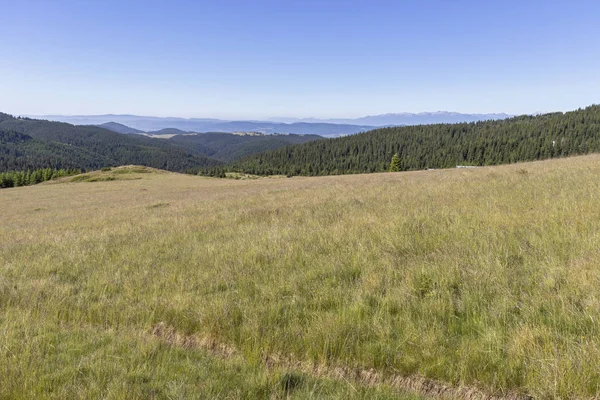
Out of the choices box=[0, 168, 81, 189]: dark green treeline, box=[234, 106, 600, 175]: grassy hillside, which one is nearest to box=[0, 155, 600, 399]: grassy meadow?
box=[0, 168, 81, 189]: dark green treeline

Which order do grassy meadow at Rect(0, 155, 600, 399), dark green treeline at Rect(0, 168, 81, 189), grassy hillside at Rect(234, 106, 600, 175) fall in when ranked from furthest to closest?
1. grassy hillside at Rect(234, 106, 600, 175)
2. dark green treeline at Rect(0, 168, 81, 189)
3. grassy meadow at Rect(0, 155, 600, 399)

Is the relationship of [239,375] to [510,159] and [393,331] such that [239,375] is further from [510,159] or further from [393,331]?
[510,159]

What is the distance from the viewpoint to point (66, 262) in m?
7.36

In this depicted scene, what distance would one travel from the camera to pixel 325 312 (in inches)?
167

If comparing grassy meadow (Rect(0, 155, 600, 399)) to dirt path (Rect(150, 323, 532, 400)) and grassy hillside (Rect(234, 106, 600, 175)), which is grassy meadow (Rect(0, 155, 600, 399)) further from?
grassy hillside (Rect(234, 106, 600, 175))

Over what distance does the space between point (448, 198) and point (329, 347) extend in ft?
29.2

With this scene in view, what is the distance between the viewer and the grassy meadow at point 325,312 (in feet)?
9.80

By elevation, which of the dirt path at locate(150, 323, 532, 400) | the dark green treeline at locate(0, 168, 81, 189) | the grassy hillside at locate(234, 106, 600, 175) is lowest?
the dark green treeline at locate(0, 168, 81, 189)

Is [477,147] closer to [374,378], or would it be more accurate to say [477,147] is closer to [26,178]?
[374,378]

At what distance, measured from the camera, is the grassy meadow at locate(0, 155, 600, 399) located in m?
2.99

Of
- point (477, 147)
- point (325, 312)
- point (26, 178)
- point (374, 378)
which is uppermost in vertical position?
point (477, 147)

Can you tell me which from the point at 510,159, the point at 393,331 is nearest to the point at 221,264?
the point at 393,331

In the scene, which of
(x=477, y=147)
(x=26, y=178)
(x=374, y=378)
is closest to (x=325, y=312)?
(x=374, y=378)

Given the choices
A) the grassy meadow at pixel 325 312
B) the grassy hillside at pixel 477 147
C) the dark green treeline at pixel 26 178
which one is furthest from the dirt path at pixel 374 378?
the grassy hillside at pixel 477 147
